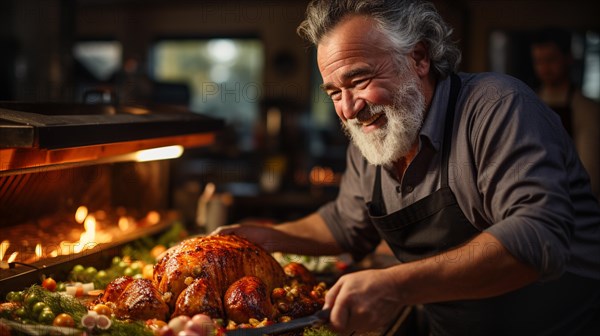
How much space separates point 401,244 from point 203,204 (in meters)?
2.17

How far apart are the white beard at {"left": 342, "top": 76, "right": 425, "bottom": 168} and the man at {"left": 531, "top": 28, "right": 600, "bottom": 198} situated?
388 cm

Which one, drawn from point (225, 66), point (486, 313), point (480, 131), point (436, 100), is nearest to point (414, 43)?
point (436, 100)

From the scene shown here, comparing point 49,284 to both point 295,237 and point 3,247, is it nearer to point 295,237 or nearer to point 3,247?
point 3,247

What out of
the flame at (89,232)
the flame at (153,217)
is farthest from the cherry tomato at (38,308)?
the flame at (153,217)

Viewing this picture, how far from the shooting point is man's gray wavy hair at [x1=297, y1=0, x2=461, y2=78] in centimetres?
242

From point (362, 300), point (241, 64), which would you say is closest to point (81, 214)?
point (362, 300)

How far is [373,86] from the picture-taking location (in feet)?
7.97

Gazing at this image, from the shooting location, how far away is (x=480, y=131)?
2.23 meters

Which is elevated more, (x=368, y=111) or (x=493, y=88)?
(x=493, y=88)

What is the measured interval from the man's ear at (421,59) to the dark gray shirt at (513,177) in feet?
0.27

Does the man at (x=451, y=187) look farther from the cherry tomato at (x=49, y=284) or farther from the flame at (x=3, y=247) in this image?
the flame at (x=3, y=247)

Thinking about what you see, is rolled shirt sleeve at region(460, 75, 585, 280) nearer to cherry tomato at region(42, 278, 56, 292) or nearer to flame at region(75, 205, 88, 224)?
cherry tomato at region(42, 278, 56, 292)

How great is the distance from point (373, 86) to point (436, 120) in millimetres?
299

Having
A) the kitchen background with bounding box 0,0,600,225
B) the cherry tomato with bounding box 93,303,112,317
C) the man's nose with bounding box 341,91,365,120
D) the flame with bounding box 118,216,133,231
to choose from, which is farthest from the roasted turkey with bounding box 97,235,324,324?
the kitchen background with bounding box 0,0,600,225
